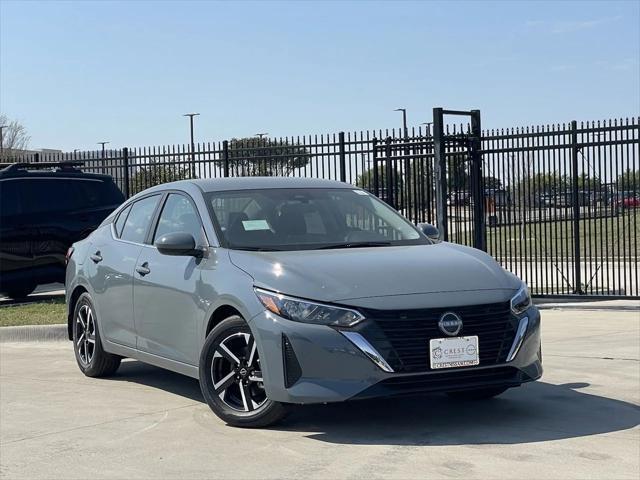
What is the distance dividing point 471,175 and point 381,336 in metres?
9.69

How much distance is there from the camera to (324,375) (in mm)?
5992

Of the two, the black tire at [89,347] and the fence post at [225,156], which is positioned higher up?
the fence post at [225,156]

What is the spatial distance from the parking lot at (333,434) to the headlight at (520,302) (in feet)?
2.32

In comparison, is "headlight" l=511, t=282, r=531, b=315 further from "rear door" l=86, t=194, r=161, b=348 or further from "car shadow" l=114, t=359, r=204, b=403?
"rear door" l=86, t=194, r=161, b=348

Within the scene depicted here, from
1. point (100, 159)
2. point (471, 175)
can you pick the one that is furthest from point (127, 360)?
point (100, 159)

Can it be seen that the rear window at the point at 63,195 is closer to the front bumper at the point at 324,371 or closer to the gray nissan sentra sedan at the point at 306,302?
the gray nissan sentra sedan at the point at 306,302

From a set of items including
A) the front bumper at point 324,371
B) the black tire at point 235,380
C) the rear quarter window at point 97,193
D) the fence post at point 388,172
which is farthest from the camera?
the fence post at point 388,172

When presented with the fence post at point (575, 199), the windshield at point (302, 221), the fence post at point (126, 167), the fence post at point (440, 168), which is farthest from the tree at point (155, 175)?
the windshield at point (302, 221)

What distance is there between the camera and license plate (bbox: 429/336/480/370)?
606 centimetres

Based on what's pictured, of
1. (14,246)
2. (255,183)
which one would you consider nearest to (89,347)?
(255,183)

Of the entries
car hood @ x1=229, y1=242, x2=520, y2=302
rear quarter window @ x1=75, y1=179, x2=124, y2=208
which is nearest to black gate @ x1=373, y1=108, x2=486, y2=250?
rear quarter window @ x1=75, y1=179, x2=124, y2=208

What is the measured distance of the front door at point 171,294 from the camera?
7.00 meters

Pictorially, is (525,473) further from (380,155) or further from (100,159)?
(100,159)

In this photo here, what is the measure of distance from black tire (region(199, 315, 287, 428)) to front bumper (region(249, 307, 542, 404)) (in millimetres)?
187
